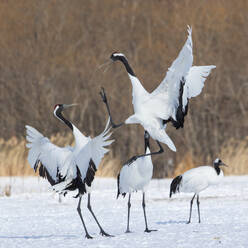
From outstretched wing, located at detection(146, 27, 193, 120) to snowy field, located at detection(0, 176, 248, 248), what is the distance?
1413mm

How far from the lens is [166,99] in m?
8.10

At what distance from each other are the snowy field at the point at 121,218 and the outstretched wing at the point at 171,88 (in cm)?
141

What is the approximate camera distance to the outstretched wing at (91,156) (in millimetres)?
7992

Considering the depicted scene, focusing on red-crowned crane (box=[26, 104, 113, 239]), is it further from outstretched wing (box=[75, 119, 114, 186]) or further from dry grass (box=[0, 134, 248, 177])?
dry grass (box=[0, 134, 248, 177])

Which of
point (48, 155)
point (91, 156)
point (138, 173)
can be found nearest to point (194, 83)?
point (138, 173)

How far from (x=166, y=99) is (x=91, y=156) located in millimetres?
1034

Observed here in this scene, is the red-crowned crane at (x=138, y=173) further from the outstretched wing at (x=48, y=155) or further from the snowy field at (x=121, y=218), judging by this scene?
the outstretched wing at (x=48, y=155)

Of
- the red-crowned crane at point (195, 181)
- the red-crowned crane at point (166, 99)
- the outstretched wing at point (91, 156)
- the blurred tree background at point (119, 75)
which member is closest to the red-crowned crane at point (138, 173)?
the red-crowned crane at point (166, 99)

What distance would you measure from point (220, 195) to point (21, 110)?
1211 cm

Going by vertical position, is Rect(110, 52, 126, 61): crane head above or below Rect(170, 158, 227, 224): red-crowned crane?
above

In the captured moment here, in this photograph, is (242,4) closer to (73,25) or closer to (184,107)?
(73,25)

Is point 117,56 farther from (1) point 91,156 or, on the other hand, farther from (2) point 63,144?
(2) point 63,144

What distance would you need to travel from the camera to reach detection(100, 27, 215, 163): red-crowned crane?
7828 millimetres

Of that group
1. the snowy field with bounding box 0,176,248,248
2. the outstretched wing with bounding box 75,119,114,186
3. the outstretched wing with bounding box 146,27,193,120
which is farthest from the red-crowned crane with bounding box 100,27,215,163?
→ the snowy field with bounding box 0,176,248,248
